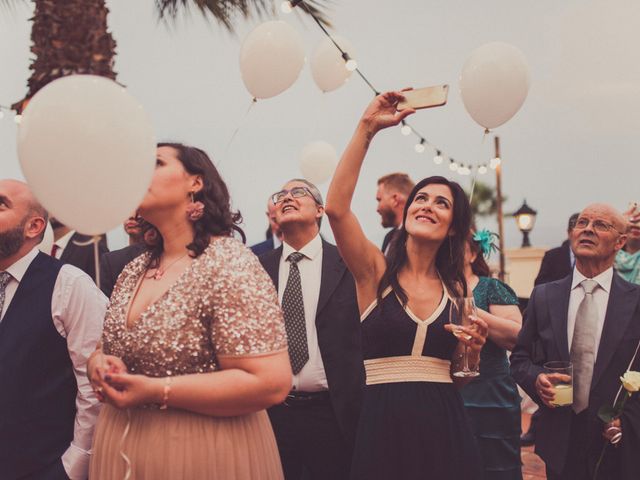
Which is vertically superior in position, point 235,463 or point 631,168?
point 631,168

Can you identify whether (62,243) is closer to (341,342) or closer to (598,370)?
(341,342)

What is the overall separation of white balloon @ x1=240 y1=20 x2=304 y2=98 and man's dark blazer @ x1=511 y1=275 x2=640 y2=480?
9.36 ft

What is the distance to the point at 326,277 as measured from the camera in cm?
340

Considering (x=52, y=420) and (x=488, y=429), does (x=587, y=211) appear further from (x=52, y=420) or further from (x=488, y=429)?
(x=52, y=420)

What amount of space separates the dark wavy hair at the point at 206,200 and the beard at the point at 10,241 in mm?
820

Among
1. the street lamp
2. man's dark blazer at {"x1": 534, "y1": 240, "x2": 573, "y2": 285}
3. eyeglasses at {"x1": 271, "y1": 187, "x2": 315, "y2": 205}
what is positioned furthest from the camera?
the street lamp

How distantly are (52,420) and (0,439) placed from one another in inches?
7.5

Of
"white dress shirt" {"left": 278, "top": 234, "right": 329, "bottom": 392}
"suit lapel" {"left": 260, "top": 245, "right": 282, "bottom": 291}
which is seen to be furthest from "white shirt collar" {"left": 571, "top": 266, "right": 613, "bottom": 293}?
"suit lapel" {"left": 260, "top": 245, "right": 282, "bottom": 291}

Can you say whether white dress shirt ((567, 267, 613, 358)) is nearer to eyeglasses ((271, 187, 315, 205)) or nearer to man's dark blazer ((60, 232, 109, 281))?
eyeglasses ((271, 187, 315, 205))

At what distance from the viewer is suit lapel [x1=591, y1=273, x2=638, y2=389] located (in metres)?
2.90

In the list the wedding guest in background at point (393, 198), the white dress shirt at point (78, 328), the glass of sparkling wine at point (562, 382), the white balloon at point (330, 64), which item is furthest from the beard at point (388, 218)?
the white dress shirt at point (78, 328)

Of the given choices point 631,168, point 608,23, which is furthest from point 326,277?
point 631,168

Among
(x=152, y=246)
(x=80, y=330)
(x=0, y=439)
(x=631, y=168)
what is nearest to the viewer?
(x=152, y=246)

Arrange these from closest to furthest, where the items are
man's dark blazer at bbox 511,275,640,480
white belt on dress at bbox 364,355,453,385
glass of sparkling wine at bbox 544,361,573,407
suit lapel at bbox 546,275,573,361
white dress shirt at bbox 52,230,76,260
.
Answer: white belt on dress at bbox 364,355,453,385 < glass of sparkling wine at bbox 544,361,573,407 < man's dark blazer at bbox 511,275,640,480 < suit lapel at bbox 546,275,573,361 < white dress shirt at bbox 52,230,76,260
